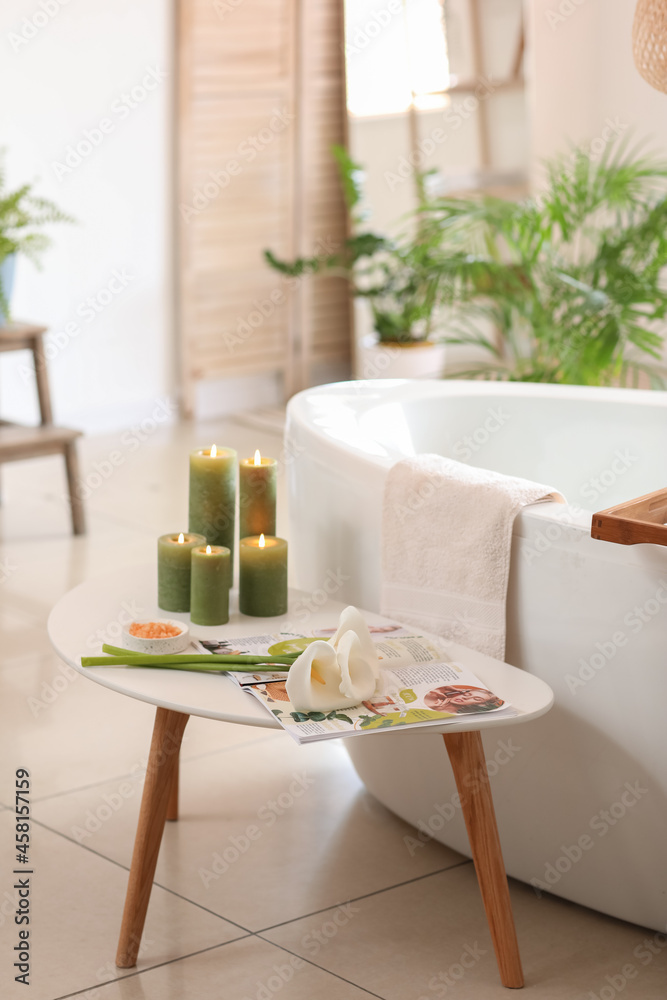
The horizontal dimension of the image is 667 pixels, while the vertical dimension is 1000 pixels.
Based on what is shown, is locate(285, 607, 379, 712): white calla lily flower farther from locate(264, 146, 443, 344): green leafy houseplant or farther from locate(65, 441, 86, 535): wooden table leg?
locate(264, 146, 443, 344): green leafy houseplant

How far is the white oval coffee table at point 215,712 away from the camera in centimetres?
144

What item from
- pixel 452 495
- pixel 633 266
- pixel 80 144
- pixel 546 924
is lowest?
pixel 546 924

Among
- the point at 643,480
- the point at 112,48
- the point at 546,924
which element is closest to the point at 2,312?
the point at 112,48

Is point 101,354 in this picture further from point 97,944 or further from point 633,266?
point 97,944

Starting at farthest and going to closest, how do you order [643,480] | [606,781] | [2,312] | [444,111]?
1. [444,111]
2. [2,312]
3. [643,480]
4. [606,781]

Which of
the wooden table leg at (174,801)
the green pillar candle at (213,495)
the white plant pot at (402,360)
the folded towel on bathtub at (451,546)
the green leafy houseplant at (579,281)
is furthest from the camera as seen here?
the white plant pot at (402,360)

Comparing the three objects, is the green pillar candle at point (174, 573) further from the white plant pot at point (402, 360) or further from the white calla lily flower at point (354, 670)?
the white plant pot at point (402, 360)

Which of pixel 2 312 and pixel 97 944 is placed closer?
pixel 97 944

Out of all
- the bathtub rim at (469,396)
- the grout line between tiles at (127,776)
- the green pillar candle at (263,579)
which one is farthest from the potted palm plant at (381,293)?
the green pillar candle at (263,579)

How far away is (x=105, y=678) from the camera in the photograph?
149 cm

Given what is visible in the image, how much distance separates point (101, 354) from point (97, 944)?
317cm

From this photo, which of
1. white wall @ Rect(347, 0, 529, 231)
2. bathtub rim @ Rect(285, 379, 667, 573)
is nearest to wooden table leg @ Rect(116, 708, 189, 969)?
bathtub rim @ Rect(285, 379, 667, 573)

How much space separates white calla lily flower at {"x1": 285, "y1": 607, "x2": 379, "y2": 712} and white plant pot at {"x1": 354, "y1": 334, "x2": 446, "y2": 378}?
297 cm

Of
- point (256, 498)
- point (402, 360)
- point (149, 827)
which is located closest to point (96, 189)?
point (402, 360)
